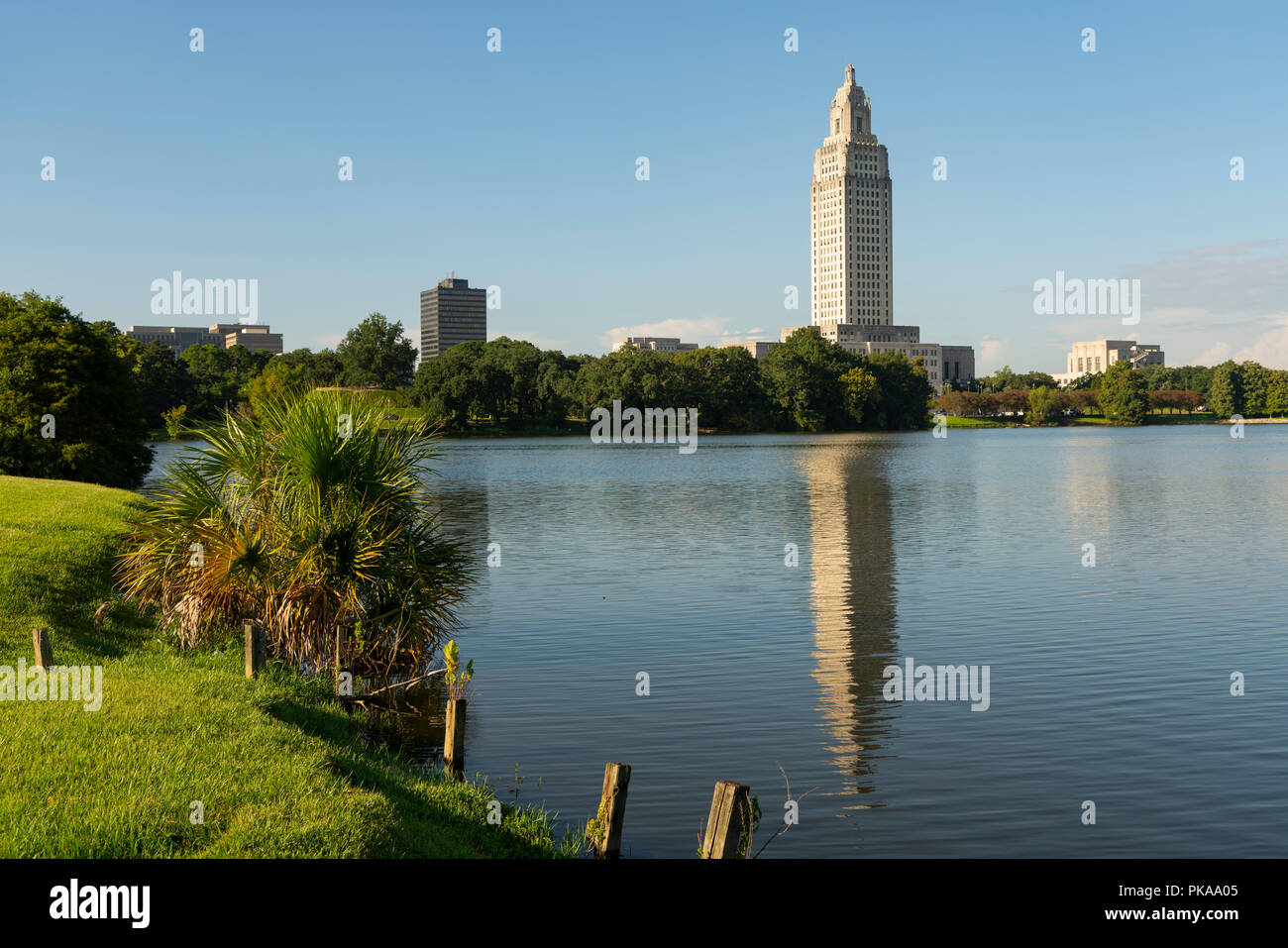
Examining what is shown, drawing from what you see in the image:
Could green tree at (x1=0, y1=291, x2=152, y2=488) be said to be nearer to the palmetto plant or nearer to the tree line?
the palmetto plant

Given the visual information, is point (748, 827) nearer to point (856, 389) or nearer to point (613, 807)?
point (613, 807)

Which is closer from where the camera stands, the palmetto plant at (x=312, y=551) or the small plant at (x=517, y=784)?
the small plant at (x=517, y=784)

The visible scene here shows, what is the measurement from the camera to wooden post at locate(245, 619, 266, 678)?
1580 cm

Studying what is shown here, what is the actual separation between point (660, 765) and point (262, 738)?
5299 millimetres

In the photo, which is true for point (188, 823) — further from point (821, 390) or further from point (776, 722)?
point (821, 390)

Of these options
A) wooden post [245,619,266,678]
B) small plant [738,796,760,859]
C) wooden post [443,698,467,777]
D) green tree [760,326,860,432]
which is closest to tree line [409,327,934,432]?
green tree [760,326,860,432]

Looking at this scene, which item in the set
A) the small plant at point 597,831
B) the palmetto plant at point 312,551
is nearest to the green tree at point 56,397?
the palmetto plant at point 312,551

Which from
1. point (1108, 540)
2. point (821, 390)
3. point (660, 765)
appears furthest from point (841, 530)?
point (821, 390)

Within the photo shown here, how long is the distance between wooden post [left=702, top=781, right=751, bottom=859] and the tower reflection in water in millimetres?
4516

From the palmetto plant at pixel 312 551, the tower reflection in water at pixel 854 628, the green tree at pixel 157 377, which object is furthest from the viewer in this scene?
the green tree at pixel 157 377

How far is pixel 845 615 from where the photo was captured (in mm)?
26234

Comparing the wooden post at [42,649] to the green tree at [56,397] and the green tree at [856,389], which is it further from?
the green tree at [856,389]

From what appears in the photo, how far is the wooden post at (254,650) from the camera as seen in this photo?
15.8m

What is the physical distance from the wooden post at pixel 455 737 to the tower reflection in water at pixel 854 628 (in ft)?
16.3
